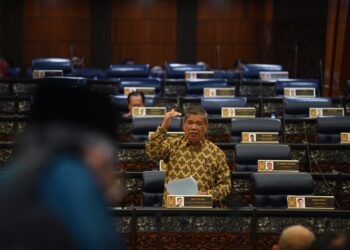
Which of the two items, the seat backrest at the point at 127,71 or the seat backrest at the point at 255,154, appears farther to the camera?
the seat backrest at the point at 127,71

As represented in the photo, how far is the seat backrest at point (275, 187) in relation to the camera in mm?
7379

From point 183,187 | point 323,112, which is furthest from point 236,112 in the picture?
point 183,187

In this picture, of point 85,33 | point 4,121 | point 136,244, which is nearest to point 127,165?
point 4,121

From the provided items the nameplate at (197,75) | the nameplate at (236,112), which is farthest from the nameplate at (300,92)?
the nameplate at (236,112)

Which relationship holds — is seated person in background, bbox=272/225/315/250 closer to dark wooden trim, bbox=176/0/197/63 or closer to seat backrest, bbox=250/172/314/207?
seat backrest, bbox=250/172/314/207

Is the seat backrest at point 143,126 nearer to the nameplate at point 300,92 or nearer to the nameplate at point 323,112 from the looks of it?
the nameplate at point 323,112

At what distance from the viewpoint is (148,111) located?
10.7 m

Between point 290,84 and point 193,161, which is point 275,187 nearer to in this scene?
point 193,161

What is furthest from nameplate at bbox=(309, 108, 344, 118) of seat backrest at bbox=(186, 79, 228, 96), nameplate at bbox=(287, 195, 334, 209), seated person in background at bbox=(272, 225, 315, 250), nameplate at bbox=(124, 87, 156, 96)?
seated person in background at bbox=(272, 225, 315, 250)

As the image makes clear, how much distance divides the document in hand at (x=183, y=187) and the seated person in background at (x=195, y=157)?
0.70 ft

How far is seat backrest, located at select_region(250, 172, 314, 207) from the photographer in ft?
24.2

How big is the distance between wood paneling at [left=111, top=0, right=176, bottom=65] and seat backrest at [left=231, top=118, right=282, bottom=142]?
11.8 m

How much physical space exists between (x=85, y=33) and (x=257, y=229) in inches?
616

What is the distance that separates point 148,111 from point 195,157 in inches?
145
